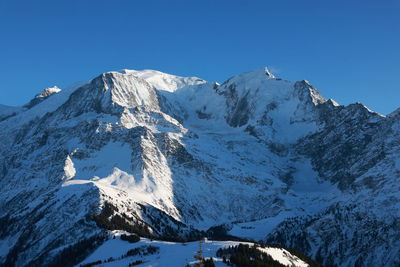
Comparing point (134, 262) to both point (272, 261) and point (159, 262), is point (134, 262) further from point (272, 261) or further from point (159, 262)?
point (272, 261)

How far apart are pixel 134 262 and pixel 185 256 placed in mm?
18011

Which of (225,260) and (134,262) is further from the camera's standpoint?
(134,262)

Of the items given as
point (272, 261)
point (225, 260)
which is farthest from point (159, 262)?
point (272, 261)

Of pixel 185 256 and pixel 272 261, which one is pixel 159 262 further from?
pixel 272 261

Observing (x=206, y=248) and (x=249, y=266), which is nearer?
(x=249, y=266)

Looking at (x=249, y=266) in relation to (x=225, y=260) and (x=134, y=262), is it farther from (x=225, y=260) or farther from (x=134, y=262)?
(x=134, y=262)

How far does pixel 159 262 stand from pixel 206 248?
1689 centimetres

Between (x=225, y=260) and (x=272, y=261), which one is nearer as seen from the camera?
(x=225, y=260)

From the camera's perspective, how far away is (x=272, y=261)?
194500 millimetres

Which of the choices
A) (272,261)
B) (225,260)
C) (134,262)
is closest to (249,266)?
(225,260)

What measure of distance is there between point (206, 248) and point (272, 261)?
2226 cm

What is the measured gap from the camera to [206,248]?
196125 millimetres

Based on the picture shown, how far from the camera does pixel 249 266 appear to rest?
578 ft

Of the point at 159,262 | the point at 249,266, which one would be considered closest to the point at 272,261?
the point at 249,266
